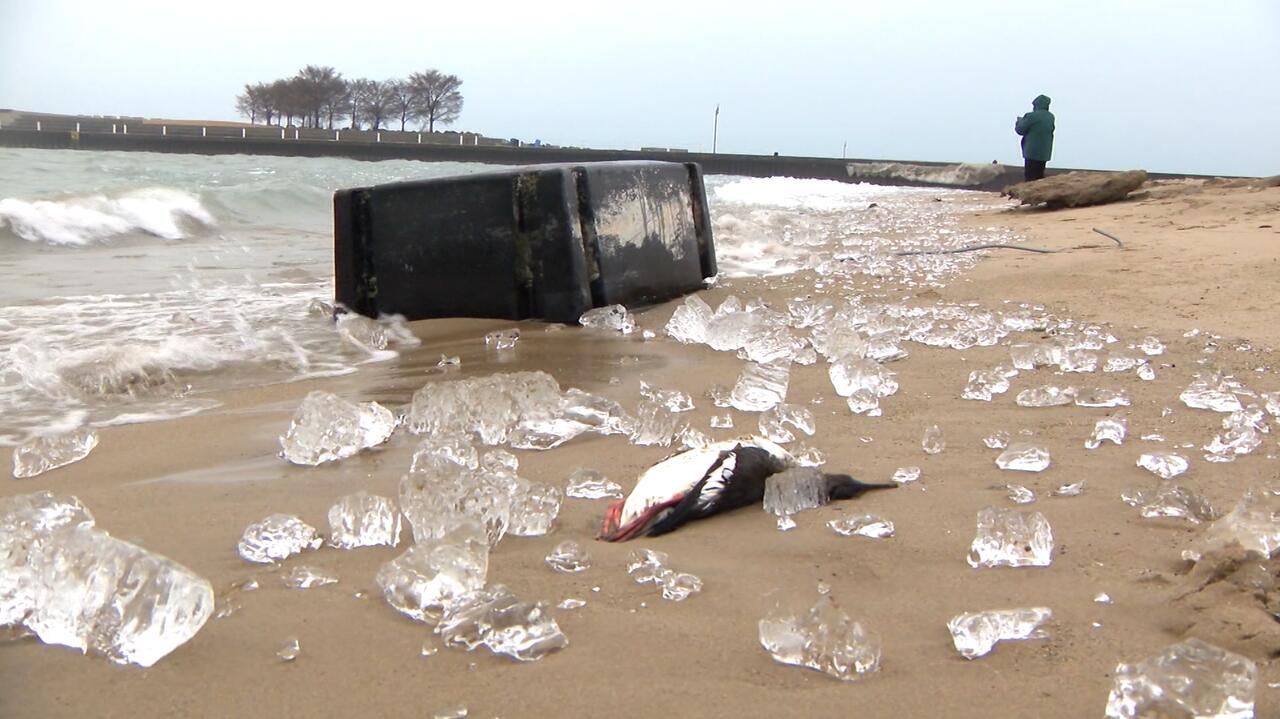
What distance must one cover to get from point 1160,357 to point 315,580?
266 cm

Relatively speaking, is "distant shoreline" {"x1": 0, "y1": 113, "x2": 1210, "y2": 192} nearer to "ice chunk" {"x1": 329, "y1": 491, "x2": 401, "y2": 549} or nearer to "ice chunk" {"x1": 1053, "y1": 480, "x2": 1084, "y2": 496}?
"ice chunk" {"x1": 1053, "y1": 480, "x2": 1084, "y2": 496}

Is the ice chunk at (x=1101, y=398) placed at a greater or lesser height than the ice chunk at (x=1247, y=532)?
lesser

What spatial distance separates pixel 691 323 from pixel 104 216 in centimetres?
786

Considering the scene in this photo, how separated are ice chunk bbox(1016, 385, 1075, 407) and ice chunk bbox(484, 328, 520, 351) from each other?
5.91ft

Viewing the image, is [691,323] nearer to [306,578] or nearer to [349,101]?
[306,578]

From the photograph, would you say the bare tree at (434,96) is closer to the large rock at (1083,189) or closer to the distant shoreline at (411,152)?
the distant shoreline at (411,152)

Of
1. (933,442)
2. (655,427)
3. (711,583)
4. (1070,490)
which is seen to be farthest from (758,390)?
(711,583)

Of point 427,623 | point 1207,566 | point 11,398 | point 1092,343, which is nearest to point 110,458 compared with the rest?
point 11,398

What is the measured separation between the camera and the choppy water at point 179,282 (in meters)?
3.19

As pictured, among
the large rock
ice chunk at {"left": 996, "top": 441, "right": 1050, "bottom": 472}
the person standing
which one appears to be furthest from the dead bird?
the person standing

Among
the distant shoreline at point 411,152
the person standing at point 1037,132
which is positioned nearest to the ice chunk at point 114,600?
the person standing at point 1037,132

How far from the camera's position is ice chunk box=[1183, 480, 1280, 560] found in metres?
1.47

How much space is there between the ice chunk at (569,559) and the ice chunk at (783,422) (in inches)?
32.2

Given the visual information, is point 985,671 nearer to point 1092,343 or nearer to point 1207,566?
point 1207,566
